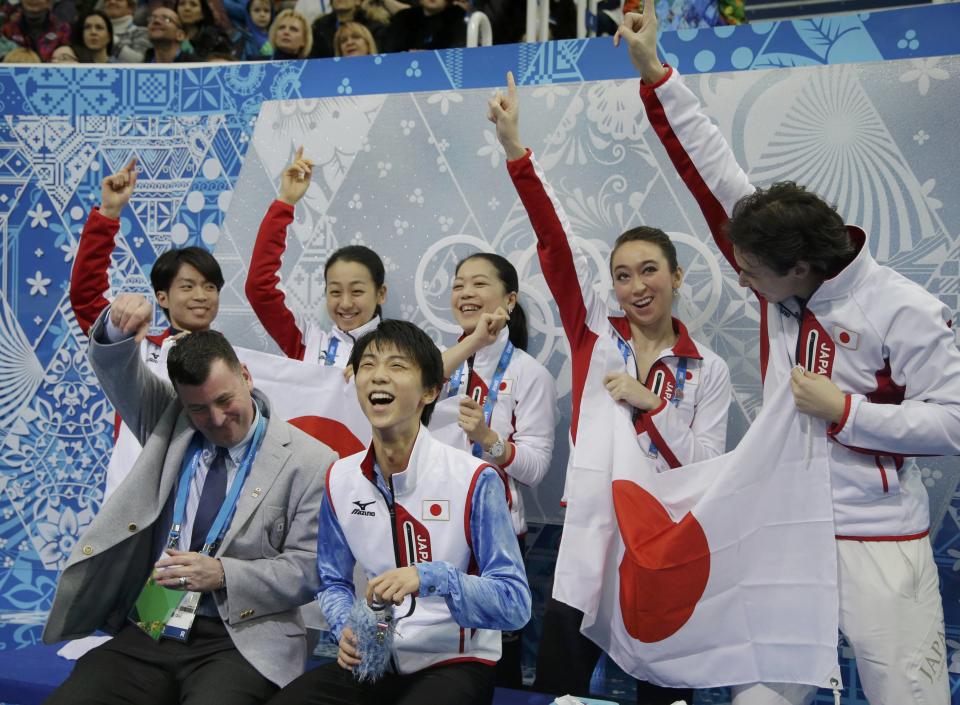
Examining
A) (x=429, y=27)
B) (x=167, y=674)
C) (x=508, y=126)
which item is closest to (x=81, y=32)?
(x=429, y=27)

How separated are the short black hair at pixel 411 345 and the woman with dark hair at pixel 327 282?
1344 millimetres

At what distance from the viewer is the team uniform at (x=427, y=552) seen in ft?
8.36

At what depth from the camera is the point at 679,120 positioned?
310 cm

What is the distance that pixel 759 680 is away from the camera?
9.77 ft

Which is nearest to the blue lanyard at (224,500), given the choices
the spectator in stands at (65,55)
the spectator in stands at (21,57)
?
the spectator in stands at (65,55)

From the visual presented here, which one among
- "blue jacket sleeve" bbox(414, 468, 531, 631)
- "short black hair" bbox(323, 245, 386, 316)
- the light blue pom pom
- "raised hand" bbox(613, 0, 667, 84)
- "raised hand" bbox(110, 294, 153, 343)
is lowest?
the light blue pom pom

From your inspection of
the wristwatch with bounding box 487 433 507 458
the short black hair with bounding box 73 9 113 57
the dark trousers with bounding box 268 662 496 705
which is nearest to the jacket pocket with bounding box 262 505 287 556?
the dark trousers with bounding box 268 662 496 705

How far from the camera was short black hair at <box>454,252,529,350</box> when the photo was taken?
388 centimetres

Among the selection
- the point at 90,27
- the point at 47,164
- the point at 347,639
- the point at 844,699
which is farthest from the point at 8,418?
the point at 844,699

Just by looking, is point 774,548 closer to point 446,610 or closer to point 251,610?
point 446,610

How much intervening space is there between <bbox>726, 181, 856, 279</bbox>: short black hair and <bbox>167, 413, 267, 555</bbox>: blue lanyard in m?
1.58

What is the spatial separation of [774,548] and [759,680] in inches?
16.0

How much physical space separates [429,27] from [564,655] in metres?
3.69

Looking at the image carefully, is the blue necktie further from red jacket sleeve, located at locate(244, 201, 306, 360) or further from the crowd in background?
the crowd in background
